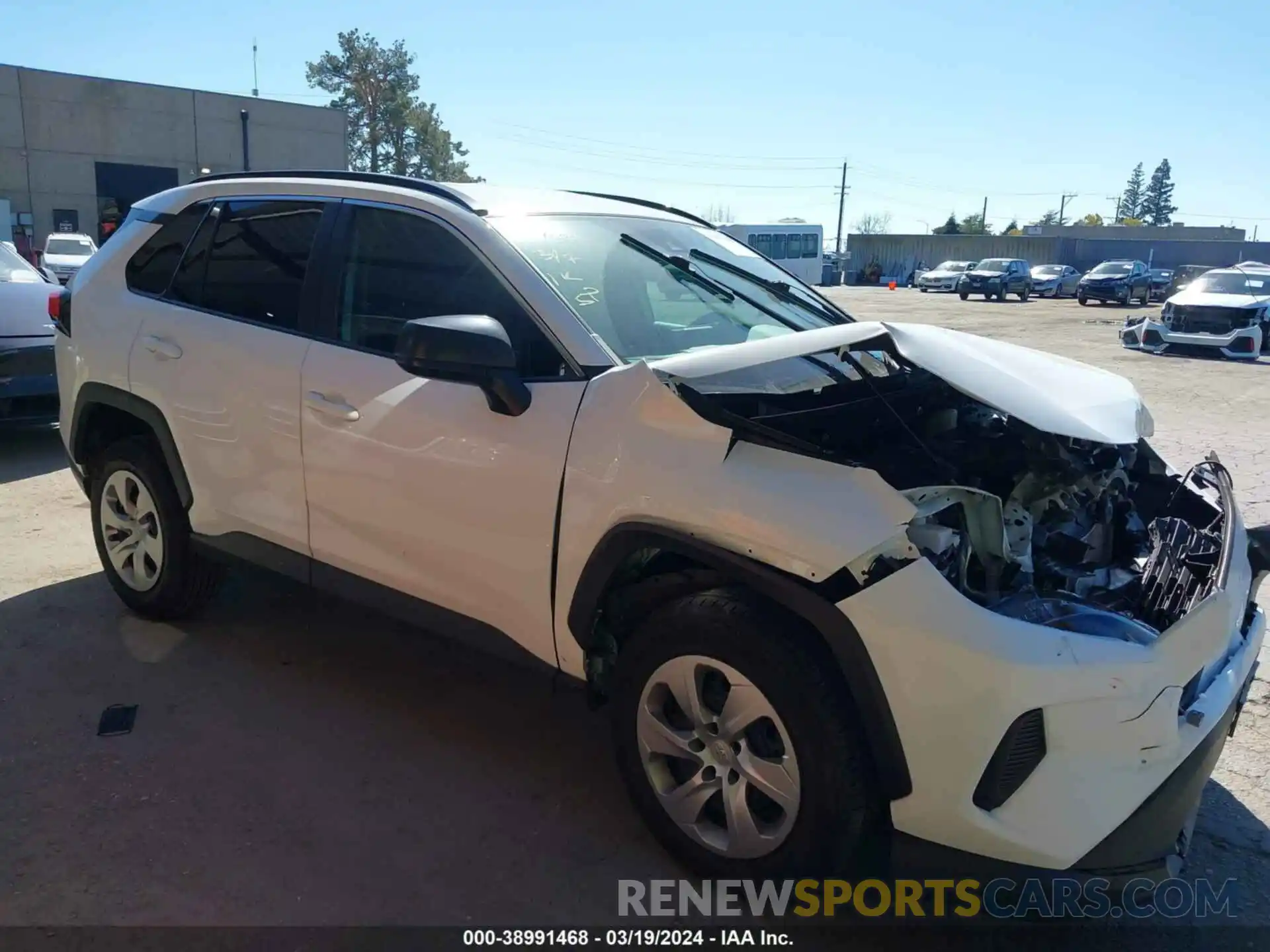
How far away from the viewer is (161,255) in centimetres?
413

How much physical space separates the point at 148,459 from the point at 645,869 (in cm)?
273

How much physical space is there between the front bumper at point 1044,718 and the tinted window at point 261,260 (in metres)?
2.44

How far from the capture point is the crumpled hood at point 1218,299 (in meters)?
17.5

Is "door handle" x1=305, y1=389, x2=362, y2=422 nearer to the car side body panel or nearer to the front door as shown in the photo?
the front door

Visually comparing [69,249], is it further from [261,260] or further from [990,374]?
[990,374]

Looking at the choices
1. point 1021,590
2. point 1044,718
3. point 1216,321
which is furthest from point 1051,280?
point 1044,718

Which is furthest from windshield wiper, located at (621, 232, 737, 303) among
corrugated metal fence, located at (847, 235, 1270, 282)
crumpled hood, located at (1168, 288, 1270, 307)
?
corrugated metal fence, located at (847, 235, 1270, 282)

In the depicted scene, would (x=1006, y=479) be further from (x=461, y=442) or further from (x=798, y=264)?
(x=798, y=264)

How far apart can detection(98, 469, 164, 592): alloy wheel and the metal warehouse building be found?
36971mm

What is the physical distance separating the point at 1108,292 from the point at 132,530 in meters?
36.9

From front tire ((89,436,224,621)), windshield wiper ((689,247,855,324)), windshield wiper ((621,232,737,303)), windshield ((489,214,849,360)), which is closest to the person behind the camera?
windshield ((489,214,849,360))

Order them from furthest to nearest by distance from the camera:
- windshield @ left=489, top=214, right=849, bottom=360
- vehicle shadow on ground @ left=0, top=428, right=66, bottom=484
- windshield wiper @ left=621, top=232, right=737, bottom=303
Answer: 1. vehicle shadow on ground @ left=0, top=428, right=66, bottom=484
2. windshield wiper @ left=621, top=232, right=737, bottom=303
3. windshield @ left=489, top=214, right=849, bottom=360

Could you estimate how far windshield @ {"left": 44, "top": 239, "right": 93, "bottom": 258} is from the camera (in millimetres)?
25984

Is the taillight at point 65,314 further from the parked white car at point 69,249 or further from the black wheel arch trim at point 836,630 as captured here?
the parked white car at point 69,249
